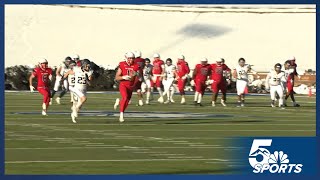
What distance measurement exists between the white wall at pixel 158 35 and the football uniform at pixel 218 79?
22.3 meters

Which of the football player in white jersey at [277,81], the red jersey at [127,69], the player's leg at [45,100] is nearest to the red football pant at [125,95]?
the red jersey at [127,69]

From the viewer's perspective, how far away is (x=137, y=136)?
26.0 metres

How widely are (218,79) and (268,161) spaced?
26.2 m

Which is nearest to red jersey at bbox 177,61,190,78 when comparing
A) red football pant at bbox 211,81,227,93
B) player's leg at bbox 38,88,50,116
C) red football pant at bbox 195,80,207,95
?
red football pant at bbox 195,80,207,95

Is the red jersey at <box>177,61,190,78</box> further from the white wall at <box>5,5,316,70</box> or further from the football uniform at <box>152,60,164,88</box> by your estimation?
the white wall at <box>5,5,316,70</box>

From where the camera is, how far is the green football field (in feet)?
64.1

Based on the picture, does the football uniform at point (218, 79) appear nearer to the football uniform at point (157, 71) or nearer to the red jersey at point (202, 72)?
the red jersey at point (202, 72)

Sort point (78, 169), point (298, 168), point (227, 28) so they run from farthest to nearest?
point (227, 28) < point (78, 169) < point (298, 168)

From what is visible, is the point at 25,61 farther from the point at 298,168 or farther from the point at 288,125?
the point at 298,168

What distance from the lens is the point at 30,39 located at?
2670 inches

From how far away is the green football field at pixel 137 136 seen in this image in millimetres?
19548

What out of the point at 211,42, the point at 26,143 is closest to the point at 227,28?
the point at 211,42

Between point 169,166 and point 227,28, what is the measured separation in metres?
50.1

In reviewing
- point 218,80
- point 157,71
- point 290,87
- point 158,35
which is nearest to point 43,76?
point 218,80
